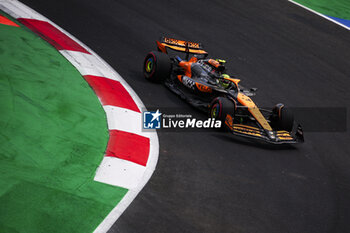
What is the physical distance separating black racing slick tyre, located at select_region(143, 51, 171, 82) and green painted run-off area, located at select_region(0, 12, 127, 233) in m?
1.70

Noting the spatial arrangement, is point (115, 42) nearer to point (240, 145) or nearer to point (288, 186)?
point (240, 145)

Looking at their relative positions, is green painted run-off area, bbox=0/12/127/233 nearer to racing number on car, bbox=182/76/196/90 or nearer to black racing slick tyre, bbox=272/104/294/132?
racing number on car, bbox=182/76/196/90

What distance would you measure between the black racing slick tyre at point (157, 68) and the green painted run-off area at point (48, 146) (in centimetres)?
170

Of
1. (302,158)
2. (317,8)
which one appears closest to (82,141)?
(302,158)

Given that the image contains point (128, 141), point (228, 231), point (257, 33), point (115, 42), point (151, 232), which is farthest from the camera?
point (257, 33)

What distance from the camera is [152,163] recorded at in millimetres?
6090

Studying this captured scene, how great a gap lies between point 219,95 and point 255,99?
151 cm

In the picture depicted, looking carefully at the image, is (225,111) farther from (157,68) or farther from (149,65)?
(149,65)

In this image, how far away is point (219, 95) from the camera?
28.1ft

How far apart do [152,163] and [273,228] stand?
69.7 inches

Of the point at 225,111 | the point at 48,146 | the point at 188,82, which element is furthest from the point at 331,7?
the point at 48,146

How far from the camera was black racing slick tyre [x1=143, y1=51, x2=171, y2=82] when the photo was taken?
8961mm

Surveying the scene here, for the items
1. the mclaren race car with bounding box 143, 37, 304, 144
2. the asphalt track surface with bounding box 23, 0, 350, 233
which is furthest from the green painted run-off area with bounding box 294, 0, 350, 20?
the mclaren race car with bounding box 143, 37, 304, 144

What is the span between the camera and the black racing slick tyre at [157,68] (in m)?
8.96
